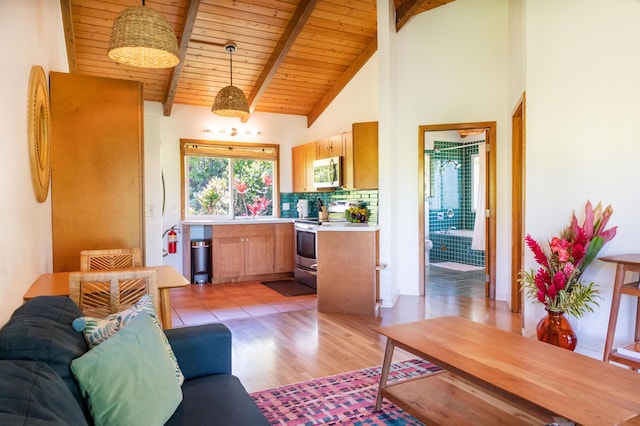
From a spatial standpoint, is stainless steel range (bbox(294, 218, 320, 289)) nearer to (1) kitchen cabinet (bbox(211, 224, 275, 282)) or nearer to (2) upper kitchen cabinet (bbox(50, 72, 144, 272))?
(1) kitchen cabinet (bbox(211, 224, 275, 282))

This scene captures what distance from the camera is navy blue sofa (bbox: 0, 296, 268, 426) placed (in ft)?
3.15

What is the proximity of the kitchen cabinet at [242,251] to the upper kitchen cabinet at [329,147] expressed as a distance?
1.33 m

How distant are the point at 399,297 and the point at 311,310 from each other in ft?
3.77

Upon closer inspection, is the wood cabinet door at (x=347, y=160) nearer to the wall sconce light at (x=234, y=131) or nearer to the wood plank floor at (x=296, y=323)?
the wood plank floor at (x=296, y=323)

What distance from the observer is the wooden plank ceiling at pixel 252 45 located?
4605 mm

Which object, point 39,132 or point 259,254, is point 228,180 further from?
point 39,132

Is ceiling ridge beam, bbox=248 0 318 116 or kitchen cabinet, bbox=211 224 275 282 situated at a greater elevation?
ceiling ridge beam, bbox=248 0 318 116

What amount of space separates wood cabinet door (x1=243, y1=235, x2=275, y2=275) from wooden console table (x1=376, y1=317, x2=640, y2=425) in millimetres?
4056

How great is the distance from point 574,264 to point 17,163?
3.43m

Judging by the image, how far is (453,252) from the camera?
7.73m

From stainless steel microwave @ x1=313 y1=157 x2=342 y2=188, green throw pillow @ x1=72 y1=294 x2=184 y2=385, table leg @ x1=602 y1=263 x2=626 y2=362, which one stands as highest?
stainless steel microwave @ x1=313 y1=157 x2=342 y2=188

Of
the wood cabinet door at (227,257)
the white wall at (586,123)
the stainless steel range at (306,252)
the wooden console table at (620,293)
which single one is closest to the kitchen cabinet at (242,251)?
the wood cabinet door at (227,257)

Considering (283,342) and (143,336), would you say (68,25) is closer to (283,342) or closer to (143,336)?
(283,342)

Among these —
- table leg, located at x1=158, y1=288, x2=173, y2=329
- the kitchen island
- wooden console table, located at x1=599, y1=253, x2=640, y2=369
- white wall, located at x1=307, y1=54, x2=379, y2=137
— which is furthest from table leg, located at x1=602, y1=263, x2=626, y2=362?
white wall, located at x1=307, y1=54, x2=379, y2=137
